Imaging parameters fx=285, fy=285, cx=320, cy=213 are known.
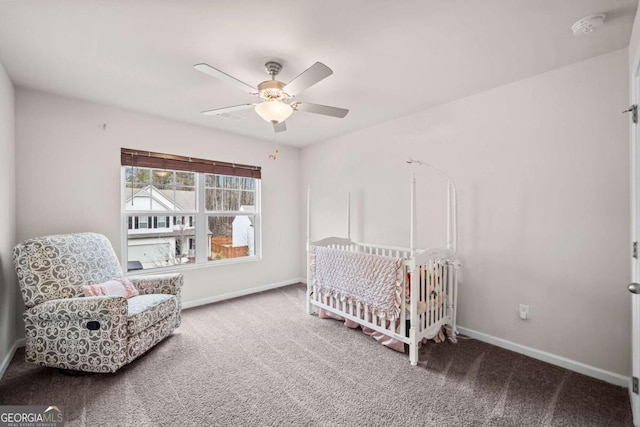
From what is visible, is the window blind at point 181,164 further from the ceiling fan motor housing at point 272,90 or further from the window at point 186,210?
the ceiling fan motor housing at point 272,90

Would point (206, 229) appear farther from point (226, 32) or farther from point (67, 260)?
point (226, 32)

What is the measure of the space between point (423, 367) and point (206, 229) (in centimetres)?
306

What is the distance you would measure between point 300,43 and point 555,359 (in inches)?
121

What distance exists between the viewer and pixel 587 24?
5.46 ft

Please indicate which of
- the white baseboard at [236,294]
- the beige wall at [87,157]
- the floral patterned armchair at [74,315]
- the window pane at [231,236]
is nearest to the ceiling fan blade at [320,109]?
the beige wall at [87,157]

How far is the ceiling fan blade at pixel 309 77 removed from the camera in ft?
5.38

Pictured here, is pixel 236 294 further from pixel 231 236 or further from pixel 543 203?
pixel 543 203

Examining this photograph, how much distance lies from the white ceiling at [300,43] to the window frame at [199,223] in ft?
4.02

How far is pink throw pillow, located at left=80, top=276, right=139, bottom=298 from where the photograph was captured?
2.36 meters

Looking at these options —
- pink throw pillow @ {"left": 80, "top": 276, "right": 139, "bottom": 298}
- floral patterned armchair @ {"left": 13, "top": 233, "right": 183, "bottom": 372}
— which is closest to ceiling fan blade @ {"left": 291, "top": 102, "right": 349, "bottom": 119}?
floral patterned armchair @ {"left": 13, "top": 233, "right": 183, "bottom": 372}

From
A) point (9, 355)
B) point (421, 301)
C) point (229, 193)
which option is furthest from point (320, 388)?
point (229, 193)

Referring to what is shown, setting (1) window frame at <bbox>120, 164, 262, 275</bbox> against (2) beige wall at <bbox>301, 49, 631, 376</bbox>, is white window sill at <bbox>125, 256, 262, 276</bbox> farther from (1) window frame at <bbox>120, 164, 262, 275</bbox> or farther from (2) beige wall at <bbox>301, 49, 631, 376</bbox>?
(2) beige wall at <bbox>301, 49, 631, 376</bbox>

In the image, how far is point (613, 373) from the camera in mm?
2029

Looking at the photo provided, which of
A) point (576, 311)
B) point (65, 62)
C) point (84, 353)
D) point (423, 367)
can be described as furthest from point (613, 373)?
point (65, 62)
